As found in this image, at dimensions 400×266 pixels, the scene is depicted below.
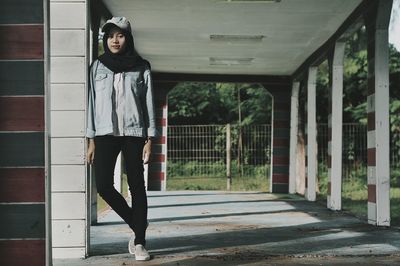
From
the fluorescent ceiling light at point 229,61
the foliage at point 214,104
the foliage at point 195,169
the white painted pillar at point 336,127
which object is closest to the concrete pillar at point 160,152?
the foliage at point 195,169

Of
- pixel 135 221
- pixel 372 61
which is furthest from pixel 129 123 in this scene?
pixel 372 61

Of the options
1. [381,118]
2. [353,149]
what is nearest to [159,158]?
[353,149]

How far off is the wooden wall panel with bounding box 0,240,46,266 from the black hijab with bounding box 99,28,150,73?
1.58m

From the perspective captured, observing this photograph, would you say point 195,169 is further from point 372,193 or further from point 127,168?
point 127,168

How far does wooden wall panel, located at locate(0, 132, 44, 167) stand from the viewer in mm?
2967

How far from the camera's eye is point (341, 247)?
17.2 feet

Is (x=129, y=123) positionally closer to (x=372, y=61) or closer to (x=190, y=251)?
(x=190, y=251)

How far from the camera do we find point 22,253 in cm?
293

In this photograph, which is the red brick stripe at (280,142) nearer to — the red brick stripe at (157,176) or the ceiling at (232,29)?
the ceiling at (232,29)

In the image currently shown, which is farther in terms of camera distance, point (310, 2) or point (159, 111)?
point (159, 111)

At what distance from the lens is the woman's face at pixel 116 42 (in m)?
4.26

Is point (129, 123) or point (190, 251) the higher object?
point (129, 123)

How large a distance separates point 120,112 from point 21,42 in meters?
1.29

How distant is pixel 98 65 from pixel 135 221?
1046 millimetres
